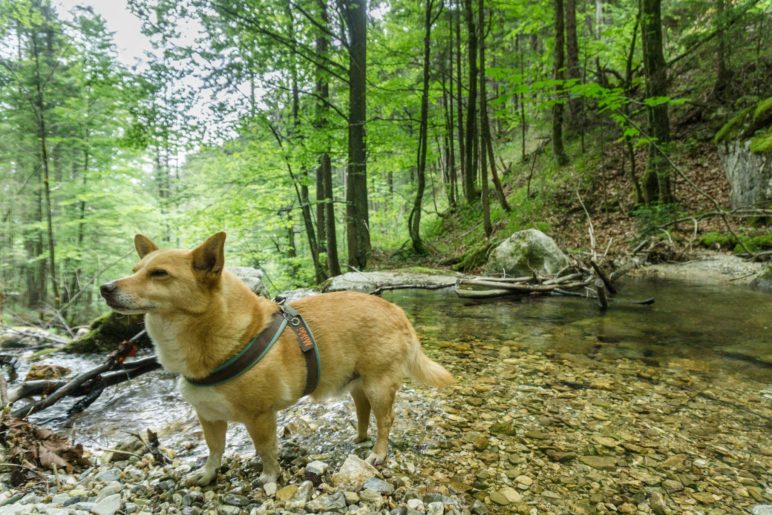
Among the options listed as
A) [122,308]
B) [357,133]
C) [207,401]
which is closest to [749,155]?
[357,133]

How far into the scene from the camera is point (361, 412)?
3.34 m

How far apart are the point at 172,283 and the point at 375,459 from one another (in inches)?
78.9

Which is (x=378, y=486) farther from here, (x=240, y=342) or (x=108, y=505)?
(x=108, y=505)

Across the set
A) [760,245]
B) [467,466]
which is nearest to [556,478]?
[467,466]

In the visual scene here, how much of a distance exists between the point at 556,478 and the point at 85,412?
16.5 ft

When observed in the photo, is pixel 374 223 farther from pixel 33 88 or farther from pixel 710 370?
pixel 710 370

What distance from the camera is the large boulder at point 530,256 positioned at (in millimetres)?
10125

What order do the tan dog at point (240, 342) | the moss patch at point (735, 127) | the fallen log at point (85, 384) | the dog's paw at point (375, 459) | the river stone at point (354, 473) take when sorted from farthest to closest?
the moss patch at point (735, 127), the fallen log at point (85, 384), the dog's paw at point (375, 459), the river stone at point (354, 473), the tan dog at point (240, 342)

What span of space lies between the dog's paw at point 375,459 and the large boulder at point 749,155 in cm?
1344

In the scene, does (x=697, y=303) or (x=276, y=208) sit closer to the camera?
(x=697, y=303)

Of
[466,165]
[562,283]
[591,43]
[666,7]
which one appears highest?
[666,7]

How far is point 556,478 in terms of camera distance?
279 centimetres

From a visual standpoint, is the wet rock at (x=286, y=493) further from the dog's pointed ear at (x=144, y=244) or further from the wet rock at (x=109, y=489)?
the dog's pointed ear at (x=144, y=244)

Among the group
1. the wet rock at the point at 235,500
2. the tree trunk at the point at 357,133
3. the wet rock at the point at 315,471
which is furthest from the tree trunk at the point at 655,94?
the wet rock at the point at 235,500
